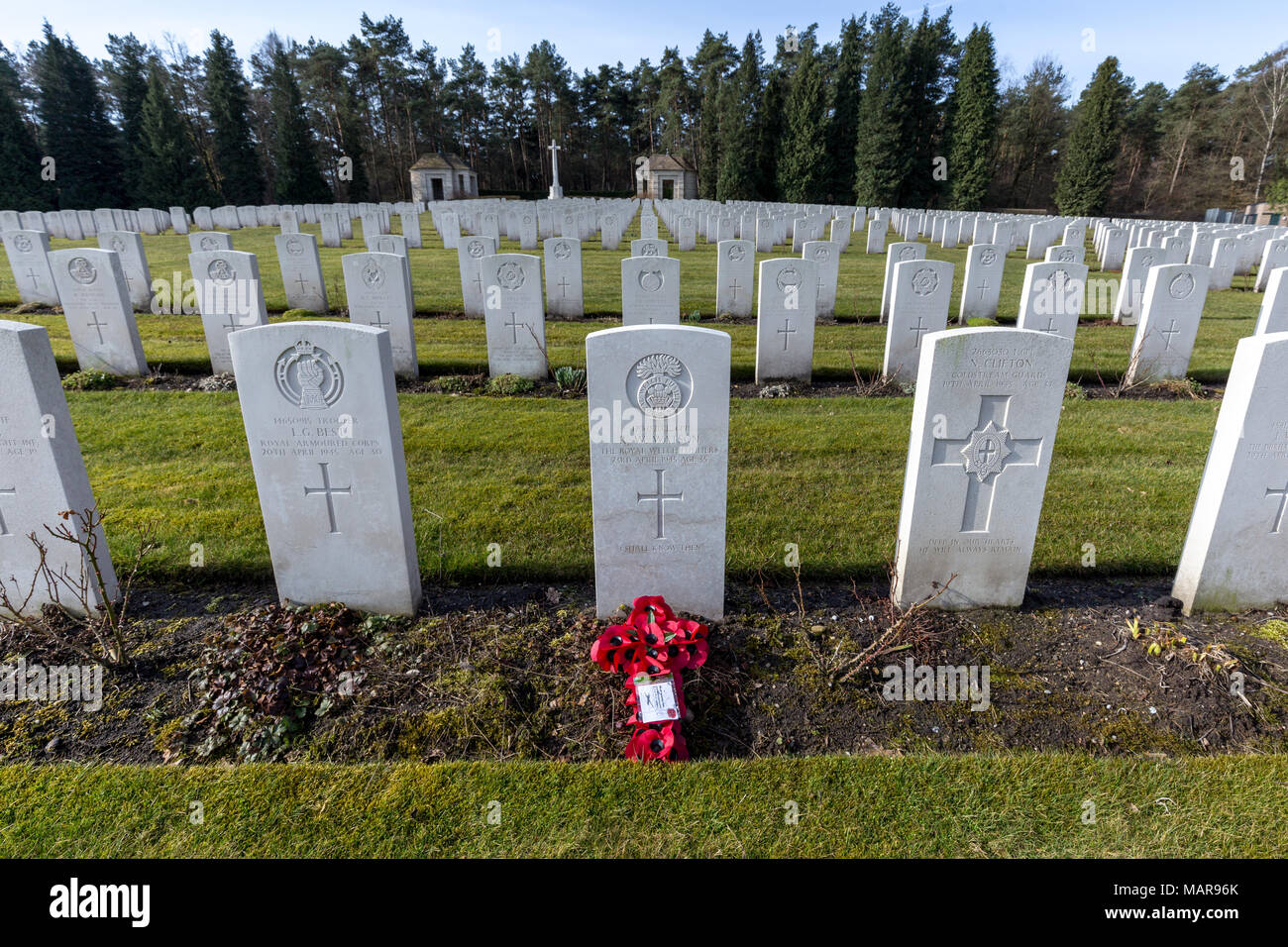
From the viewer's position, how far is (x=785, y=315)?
27.8 ft

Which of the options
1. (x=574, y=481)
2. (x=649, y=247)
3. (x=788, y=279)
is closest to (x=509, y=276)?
(x=788, y=279)

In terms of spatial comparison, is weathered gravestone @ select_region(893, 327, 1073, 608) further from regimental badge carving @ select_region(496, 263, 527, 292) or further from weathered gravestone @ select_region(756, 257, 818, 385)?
regimental badge carving @ select_region(496, 263, 527, 292)

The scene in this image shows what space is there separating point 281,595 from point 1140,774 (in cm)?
473

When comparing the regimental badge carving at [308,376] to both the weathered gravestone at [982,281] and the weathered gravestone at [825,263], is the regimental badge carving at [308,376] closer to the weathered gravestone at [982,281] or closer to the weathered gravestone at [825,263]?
the weathered gravestone at [825,263]

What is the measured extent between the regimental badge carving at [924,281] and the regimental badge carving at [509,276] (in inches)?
199

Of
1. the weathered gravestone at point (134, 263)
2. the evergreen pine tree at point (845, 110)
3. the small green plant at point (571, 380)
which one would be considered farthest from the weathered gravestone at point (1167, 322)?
the evergreen pine tree at point (845, 110)

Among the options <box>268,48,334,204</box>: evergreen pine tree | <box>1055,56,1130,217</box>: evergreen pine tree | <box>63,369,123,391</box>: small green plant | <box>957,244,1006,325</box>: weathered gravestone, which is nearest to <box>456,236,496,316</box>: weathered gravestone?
<box>63,369,123,391</box>: small green plant

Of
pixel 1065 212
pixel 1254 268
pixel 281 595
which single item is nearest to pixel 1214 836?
pixel 281 595

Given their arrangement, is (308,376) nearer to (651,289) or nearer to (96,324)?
(651,289)

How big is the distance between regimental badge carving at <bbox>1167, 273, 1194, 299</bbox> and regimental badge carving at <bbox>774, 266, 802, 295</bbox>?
15.6 feet

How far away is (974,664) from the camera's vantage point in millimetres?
3627

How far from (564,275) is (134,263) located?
800 centimetres
